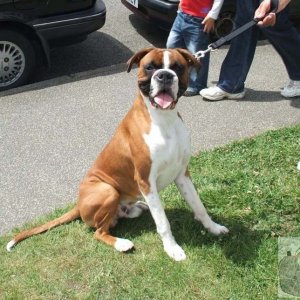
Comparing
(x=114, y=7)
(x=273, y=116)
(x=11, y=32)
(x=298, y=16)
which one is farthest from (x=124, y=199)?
(x=114, y=7)

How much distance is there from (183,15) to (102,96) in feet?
4.70

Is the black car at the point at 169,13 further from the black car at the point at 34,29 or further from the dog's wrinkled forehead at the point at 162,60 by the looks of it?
the dog's wrinkled forehead at the point at 162,60

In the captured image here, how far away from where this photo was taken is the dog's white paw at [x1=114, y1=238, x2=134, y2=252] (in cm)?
359

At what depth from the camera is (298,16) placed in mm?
7512

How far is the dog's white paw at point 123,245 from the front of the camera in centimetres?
359

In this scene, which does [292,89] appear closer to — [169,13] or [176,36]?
[176,36]

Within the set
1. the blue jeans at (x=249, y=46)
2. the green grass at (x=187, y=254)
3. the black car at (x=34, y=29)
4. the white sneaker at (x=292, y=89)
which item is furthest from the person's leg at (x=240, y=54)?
the black car at (x=34, y=29)

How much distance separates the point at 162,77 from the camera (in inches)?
120

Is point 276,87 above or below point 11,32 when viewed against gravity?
below

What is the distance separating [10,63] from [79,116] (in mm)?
1186

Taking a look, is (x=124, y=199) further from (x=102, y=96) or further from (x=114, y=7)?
(x=114, y=7)

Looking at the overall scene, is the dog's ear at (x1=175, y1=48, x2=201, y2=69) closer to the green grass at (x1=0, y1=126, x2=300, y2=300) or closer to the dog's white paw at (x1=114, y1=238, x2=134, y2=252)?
the green grass at (x1=0, y1=126, x2=300, y2=300)

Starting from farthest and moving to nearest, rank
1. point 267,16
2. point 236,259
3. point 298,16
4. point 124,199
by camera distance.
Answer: point 298,16 < point 267,16 < point 124,199 < point 236,259

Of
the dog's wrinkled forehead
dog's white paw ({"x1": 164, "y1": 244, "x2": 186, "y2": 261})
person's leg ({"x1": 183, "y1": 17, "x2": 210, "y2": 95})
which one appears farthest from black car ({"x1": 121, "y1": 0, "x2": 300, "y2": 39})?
dog's white paw ({"x1": 164, "y1": 244, "x2": 186, "y2": 261})
